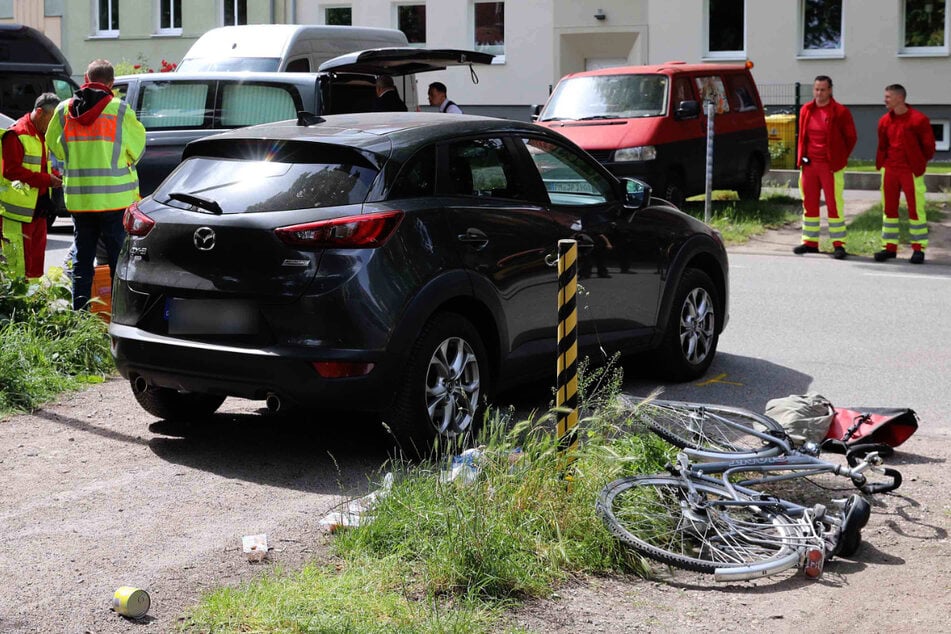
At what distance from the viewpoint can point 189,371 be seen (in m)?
6.35

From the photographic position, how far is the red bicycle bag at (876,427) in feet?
22.4

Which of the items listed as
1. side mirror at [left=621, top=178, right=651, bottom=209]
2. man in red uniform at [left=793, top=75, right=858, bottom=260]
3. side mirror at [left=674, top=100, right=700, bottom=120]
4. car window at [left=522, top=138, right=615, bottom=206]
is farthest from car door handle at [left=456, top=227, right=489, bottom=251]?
side mirror at [left=674, top=100, right=700, bottom=120]

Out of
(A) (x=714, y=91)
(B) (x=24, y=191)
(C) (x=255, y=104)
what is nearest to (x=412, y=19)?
(A) (x=714, y=91)

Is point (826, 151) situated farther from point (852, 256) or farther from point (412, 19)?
point (412, 19)

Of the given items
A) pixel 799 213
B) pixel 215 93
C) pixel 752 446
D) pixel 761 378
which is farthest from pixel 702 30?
pixel 752 446

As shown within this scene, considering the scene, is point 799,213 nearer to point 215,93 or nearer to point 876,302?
point 876,302

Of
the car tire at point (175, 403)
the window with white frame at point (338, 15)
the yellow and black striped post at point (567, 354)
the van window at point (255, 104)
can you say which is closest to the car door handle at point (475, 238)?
the yellow and black striped post at point (567, 354)

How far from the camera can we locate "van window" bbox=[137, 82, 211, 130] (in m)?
14.0

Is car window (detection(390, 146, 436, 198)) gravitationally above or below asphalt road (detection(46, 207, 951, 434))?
above

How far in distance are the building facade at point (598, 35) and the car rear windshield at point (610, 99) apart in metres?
11.2

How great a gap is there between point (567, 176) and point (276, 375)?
7.88ft

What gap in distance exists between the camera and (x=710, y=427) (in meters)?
6.50

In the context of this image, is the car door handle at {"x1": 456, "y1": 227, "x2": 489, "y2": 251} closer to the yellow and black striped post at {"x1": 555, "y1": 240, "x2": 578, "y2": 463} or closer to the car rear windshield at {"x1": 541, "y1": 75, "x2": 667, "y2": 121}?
the yellow and black striped post at {"x1": 555, "y1": 240, "x2": 578, "y2": 463}

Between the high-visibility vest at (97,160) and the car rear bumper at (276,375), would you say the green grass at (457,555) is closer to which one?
the car rear bumper at (276,375)
